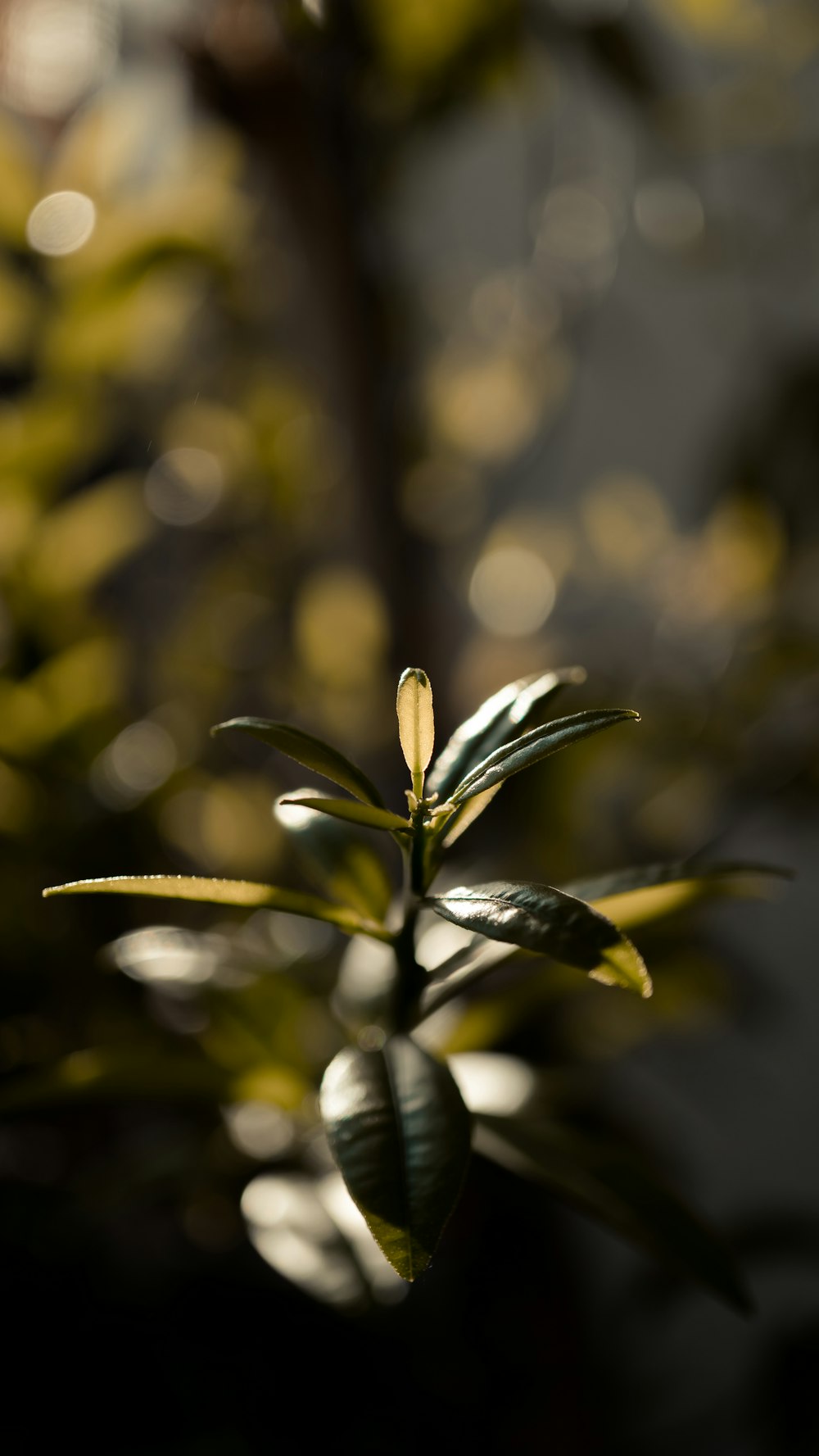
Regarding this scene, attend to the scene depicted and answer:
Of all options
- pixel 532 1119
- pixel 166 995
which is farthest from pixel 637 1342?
pixel 532 1119

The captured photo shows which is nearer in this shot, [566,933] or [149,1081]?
[566,933]

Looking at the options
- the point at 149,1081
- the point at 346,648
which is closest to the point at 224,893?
the point at 149,1081

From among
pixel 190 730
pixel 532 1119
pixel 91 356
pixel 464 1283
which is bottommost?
pixel 464 1283

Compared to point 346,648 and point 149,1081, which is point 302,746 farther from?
point 346,648

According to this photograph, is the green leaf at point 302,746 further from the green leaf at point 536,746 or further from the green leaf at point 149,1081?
the green leaf at point 149,1081

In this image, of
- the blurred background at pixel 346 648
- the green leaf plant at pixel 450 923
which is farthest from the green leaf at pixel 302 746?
the blurred background at pixel 346 648

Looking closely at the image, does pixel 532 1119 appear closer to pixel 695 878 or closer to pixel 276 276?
pixel 695 878
